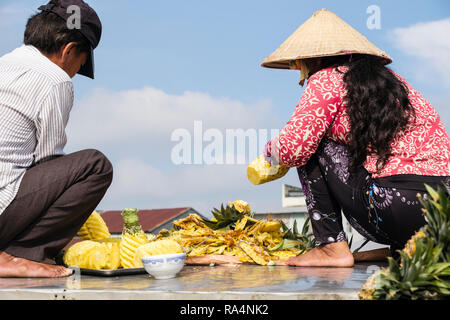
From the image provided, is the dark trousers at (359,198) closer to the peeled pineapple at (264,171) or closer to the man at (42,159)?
the peeled pineapple at (264,171)

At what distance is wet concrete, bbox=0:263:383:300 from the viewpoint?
2312 mm

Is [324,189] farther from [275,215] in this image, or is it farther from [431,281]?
[275,215]

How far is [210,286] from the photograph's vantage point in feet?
8.46

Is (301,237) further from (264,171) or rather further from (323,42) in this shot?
(323,42)

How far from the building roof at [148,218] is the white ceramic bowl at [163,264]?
16.8 metres

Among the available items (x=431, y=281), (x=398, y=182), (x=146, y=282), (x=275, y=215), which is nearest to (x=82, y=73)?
(x=146, y=282)

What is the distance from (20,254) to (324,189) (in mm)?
2077

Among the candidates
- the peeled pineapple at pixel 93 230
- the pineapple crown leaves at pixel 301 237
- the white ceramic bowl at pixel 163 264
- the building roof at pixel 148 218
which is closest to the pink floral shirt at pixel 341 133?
the white ceramic bowl at pixel 163 264

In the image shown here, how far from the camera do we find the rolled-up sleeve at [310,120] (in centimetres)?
322

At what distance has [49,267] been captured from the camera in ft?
10.7

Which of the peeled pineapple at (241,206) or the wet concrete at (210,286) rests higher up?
the peeled pineapple at (241,206)

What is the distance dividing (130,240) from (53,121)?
95 cm

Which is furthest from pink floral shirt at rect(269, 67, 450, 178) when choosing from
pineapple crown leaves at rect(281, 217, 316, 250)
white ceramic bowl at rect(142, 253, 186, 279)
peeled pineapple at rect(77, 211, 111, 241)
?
peeled pineapple at rect(77, 211, 111, 241)

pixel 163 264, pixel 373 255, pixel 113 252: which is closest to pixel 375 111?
pixel 373 255
